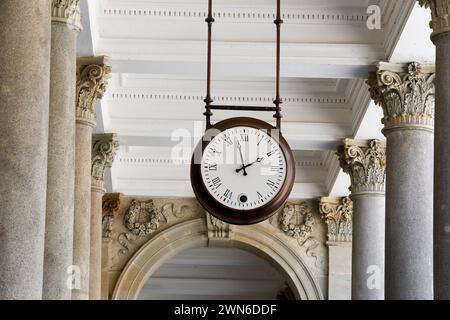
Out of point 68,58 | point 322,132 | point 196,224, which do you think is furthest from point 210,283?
point 68,58

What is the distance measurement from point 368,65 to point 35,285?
7545 mm

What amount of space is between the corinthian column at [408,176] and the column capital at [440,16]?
308 cm

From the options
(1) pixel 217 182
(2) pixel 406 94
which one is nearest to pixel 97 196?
(2) pixel 406 94

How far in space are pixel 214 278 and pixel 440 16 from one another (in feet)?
70.1

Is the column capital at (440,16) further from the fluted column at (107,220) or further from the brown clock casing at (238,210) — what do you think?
the fluted column at (107,220)

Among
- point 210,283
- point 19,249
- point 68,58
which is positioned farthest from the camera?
point 210,283

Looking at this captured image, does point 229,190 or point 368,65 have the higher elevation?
point 368,65

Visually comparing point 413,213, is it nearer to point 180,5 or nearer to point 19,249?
point 180,5

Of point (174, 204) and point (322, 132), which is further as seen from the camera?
point (174, 204)

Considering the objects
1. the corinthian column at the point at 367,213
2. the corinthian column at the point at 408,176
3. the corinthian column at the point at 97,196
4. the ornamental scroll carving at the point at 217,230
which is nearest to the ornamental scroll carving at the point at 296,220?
the ornamental scroll carving at the point at 217,230

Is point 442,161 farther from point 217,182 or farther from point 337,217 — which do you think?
point 337,217

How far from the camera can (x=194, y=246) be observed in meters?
23.2

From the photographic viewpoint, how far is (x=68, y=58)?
35.9 ft

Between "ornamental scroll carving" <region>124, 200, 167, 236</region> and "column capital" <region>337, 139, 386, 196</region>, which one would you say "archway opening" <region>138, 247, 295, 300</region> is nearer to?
"ornamental scroll carving" <region>124, 200, 167, 236</region>
